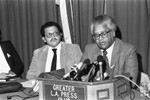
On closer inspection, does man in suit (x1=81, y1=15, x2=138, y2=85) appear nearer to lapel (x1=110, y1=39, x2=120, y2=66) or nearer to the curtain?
lapel (x1=110, y1=39, x2=120, y2=66)

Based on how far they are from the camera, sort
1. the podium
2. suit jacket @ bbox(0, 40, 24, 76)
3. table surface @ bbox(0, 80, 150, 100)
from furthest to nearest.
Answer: suit jacket @ bbox(0, 40, 24, 76) < table surface @ bbox(0, 80, 150, 100) < the podium

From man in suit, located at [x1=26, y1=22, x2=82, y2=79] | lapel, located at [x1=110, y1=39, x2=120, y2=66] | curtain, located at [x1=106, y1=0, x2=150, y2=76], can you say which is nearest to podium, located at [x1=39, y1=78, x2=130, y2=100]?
lapel, located at [x1=110, y1=39, x2=120, y2=66]

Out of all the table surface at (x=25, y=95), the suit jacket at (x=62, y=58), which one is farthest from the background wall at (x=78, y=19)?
the table surface at (x=25, y=95)

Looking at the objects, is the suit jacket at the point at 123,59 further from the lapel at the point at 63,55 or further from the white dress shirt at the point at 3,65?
the white dress shirt at the point at 3,65

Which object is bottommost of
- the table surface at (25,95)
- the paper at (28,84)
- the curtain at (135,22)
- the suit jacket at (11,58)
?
the table surface at (25,95)

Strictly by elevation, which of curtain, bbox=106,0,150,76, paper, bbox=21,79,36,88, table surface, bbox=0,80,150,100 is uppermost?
curtain, bbox=106,0,150,76

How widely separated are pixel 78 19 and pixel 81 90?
2.14 m

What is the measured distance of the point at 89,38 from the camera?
3.70 meters

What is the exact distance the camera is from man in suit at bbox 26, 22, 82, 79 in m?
3.12

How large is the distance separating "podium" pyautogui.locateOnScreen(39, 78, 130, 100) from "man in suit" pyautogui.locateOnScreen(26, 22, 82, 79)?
125 centimetres

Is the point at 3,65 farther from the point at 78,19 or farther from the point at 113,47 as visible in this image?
the point at 113,47

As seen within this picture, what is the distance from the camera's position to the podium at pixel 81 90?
169 centimetres

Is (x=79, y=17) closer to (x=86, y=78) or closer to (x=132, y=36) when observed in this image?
(x=132, y=36)

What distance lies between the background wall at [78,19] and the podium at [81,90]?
1.26 meters
